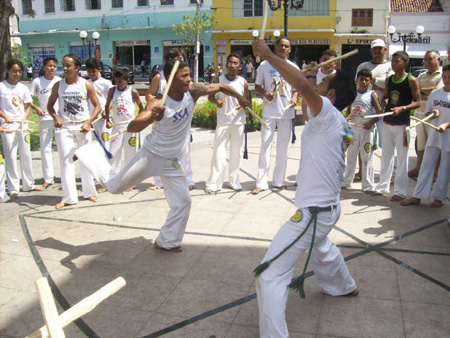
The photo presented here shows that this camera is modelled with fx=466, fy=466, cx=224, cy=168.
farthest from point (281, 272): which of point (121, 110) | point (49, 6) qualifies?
point (49, 6)

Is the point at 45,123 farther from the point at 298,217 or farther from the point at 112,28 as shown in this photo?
the point at 112,28

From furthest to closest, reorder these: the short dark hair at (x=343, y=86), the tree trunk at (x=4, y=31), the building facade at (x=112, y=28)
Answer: the building facade at (x=112, y=28)
the tree trunk at (x=4, y=31)
the short dark hair at (x=343, y=86)

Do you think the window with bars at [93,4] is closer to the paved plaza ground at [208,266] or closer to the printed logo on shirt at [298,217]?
the paved plaza ground at [208,266]

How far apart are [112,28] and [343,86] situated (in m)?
37.5

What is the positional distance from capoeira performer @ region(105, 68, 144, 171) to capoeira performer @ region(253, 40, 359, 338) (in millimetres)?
4130

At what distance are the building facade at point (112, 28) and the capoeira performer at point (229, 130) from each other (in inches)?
1195

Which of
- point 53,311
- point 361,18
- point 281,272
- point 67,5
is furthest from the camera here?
point 67,5

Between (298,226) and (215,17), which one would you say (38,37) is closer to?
(215,17)

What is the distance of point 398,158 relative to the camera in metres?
6.64

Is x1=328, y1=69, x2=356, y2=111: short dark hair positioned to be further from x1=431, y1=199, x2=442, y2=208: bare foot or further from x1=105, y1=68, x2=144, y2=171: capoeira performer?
x1=105, y1=68, x2=144, y2=171: capoeira performer

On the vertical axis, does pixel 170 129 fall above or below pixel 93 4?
below

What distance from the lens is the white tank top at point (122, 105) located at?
7.25 metres

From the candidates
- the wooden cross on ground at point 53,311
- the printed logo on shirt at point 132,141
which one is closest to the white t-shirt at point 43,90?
the printed logo on shirt at point 132,141

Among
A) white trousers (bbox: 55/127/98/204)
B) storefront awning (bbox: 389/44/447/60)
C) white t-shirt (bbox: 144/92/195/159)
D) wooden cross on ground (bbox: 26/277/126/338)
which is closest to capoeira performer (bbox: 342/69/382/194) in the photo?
white t-shirt (bbox: 144/92/195/159)
